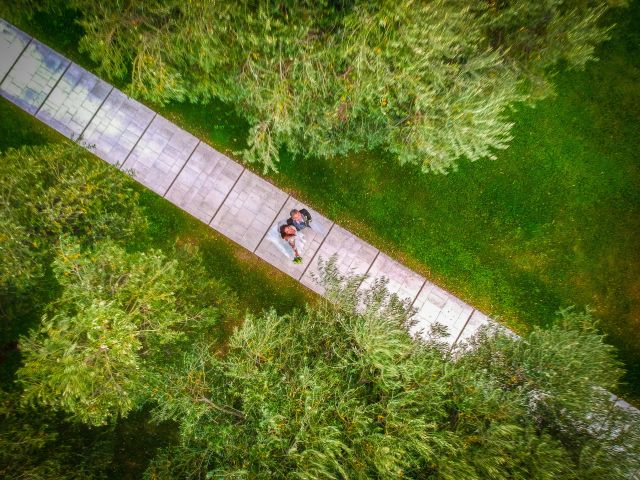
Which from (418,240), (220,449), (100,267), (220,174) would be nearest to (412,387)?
(220,449)

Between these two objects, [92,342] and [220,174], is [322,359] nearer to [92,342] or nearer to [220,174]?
[92,342]

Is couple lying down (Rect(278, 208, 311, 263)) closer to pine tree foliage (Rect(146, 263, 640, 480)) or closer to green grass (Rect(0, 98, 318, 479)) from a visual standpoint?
green grass (Rect(0, 98, 318, 479))

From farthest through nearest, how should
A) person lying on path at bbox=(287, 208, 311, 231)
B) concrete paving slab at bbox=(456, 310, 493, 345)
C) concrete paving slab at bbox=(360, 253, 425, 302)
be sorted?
1. concrete paving slab at bbox=(360, 253, 425, 302)
2. concrete paving slab at bbox=(456, 310, 493, 345)
3. person lying on path at bbox=(287, 208, 311, 231)

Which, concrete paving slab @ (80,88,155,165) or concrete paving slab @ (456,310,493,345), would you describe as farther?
concrete paving slab @ (80,88,155,165)

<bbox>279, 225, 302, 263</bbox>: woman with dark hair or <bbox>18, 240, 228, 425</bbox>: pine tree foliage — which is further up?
<bbox>279, 225, 302, 263</bbox>: woman with dark hair

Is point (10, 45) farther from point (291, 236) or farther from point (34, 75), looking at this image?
point (291, 236)

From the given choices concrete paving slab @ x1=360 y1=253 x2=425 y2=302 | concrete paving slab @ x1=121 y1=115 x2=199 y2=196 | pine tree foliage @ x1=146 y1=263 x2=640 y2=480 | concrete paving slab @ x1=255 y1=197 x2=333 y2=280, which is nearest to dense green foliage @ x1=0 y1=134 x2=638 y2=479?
pine tree foliage @ x1=146 y1=263 x2=640 y2=480
